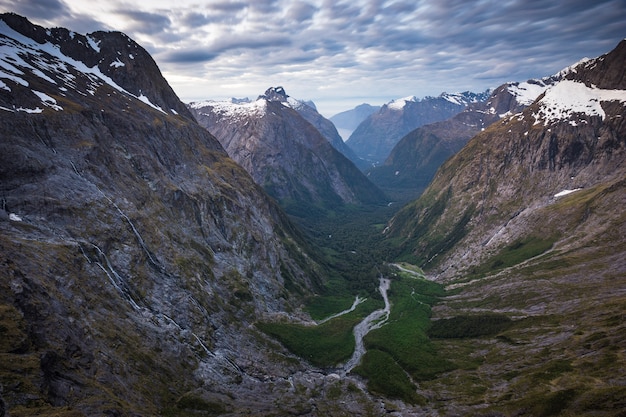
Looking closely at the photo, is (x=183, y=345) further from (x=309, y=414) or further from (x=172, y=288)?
(x=309, y=414)

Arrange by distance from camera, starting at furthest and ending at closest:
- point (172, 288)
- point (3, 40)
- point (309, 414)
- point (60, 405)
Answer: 1. point (3, 40)
2. point (172, 288)
3. point (309, 414)
4. point (60, 405)

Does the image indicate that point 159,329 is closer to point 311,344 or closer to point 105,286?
point 105,286

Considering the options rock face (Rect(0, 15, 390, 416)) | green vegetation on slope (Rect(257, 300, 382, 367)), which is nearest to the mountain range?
rock face (Rect(0, 15, 390, 416))

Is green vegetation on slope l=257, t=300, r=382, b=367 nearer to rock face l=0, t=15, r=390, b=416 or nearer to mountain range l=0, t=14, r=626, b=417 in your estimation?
mountain range l=0, t=14, r=626, b=417

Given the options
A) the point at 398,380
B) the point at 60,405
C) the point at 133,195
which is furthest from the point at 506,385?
the point at 133,195

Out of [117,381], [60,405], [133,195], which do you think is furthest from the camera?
[133,195]

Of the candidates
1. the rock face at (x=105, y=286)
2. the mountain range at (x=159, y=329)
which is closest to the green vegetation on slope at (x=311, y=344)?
the mountain range at (x=159, y=329)

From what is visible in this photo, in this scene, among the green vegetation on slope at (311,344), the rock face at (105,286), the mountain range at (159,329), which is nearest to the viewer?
the rock face at (105,286)

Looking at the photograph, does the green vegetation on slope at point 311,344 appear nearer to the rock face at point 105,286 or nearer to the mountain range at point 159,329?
the mountain range at point 159,329
